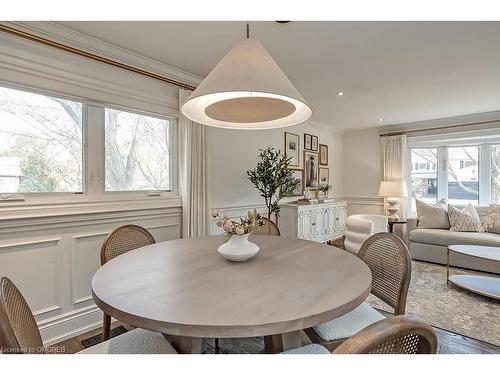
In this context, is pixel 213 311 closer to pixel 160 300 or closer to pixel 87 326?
pixel 160 300

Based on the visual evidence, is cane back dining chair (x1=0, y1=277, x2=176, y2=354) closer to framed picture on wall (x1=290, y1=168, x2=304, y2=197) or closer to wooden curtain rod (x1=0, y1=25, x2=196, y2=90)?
wooden curtain rod (x1=0, y1=25, x2=196, y2=90)

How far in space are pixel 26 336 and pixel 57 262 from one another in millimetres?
1320

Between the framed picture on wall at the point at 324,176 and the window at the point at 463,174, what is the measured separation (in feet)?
7.11

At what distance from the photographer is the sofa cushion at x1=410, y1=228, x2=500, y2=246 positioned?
11.8 ft

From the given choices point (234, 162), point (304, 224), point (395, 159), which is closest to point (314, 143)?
point (395, 159)

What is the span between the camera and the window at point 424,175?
5.16 meters

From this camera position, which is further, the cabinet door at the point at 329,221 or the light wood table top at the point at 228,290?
the cabinet door at the point at 329,221

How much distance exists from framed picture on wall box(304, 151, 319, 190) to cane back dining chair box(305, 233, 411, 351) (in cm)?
335

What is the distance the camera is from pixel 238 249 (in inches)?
55.4

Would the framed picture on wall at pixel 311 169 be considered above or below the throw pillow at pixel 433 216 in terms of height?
above

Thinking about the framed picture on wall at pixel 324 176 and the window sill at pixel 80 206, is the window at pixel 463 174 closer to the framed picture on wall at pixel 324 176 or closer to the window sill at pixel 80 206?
the framed picture on wall at pixel 324 176

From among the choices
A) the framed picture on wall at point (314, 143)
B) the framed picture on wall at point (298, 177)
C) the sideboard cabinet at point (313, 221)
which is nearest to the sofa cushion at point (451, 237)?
the sideboard cabinet at point (313, 221)

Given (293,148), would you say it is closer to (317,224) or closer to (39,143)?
(317,224)

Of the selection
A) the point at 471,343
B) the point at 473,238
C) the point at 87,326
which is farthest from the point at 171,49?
the point at 473,238
